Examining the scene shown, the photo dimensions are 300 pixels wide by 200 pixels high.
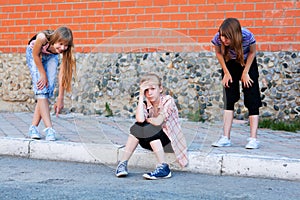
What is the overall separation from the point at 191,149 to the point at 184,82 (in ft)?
6.01

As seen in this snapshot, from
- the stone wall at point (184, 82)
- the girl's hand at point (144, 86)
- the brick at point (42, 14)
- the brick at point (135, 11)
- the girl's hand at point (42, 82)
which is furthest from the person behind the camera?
the brick at point (42, 14)

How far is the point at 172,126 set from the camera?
5.23m

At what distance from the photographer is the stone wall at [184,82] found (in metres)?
7.48

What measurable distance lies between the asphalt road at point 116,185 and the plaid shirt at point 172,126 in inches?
7.2

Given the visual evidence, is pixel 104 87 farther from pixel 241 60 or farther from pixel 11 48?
pixel 241 60

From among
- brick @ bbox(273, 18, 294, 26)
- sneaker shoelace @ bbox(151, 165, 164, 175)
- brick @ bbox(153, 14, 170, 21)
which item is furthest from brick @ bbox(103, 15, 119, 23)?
sneaker shoelace @ bbox(151, 165, 164, 175)

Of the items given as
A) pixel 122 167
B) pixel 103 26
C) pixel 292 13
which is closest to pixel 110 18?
pixel 103 26

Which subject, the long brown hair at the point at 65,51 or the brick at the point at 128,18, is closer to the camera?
the long brown hair at the point at 65,51

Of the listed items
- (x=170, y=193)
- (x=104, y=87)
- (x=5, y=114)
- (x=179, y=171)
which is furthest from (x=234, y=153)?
(x=5, y=114)

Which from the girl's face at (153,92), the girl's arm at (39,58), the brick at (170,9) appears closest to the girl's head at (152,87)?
the girl's face at (153,92)

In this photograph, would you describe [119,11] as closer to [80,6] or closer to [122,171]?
[80,6]

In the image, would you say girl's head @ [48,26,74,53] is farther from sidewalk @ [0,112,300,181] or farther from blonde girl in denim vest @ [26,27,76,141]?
sidewalk @ [0,112,300,181]

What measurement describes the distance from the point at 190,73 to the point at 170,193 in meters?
3.40

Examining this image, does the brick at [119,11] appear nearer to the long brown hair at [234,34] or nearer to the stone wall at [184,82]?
the stone wall at [184,82]
